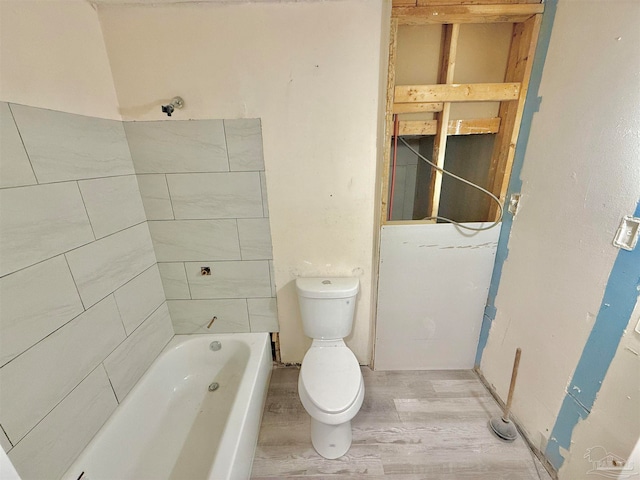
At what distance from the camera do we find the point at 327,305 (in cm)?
145

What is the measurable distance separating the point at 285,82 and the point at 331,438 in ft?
5.78

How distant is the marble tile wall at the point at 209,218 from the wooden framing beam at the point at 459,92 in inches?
31.0

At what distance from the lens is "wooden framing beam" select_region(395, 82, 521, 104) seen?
1.25 metres

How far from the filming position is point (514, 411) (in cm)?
138

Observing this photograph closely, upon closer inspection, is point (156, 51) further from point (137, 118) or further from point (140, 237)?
point (140, 237)

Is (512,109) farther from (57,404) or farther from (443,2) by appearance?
(57,404)

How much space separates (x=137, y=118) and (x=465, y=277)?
203 cm

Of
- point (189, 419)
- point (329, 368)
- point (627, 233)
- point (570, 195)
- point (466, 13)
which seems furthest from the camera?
point (189, 419)

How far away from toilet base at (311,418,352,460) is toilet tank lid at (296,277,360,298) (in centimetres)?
61

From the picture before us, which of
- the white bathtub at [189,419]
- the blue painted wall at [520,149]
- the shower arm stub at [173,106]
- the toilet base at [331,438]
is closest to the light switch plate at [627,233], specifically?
the blue painted wall at [520,149]

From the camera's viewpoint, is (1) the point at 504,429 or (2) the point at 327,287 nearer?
(1) the point at 504,429

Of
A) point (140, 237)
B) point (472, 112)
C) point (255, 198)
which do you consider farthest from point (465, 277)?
point (140, 237)

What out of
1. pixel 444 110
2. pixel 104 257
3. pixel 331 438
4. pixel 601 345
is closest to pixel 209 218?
pixel 104 257

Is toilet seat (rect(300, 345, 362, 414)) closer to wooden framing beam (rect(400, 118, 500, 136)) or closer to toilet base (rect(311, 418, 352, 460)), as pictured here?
toilet base (rect(311, 418, 352, 460))
